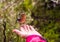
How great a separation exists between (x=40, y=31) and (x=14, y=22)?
0.83 feet

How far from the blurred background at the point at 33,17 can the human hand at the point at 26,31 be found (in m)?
0.03

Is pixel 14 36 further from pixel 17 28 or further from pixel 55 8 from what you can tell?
pixel 55 8

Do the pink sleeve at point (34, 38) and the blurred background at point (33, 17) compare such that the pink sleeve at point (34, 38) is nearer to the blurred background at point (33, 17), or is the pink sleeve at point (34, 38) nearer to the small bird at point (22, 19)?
the blurred background at point (33, 17)

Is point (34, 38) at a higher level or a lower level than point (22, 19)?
lower

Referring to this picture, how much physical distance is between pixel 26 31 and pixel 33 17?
0.48ft

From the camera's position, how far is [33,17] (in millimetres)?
2250

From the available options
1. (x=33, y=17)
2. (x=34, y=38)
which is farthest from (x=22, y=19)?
(x=34, y=38)

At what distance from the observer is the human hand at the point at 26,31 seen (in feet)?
7.18

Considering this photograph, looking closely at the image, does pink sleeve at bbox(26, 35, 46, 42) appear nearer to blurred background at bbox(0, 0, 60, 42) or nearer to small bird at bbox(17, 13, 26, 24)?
blurred background at bbox(0, 0, 60, 42)

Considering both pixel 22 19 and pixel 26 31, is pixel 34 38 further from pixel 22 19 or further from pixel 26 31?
pixel 22 19

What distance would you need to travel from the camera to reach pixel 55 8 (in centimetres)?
228

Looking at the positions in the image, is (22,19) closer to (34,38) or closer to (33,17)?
(33,17)

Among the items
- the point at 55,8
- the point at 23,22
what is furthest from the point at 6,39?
the point at 55,8

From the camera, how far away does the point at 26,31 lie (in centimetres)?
222
